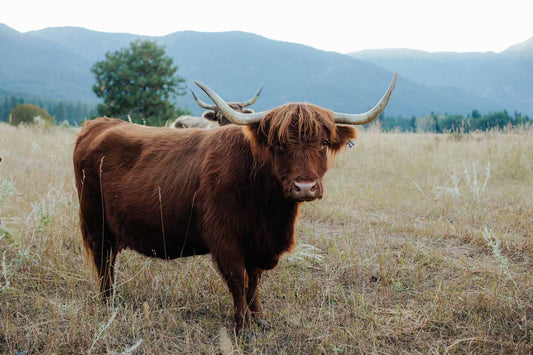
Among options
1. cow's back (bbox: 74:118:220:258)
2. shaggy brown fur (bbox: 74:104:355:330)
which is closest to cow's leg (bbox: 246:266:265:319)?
shaggy brown fur (bbox: 74:104:355:330)

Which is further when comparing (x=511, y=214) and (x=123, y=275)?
(x=511, y=214)

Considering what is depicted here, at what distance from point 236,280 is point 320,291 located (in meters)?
1.07

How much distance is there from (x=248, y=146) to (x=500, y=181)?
22.4 ft

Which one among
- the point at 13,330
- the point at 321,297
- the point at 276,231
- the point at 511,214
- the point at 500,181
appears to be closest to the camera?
the point at 13,330

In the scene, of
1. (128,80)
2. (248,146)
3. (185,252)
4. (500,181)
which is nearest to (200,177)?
(248,146)

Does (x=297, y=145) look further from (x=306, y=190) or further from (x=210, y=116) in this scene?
(x=210, y=116)

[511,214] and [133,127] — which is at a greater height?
[133,127]

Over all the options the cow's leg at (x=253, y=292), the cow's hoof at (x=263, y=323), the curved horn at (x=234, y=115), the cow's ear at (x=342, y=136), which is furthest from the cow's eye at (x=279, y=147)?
the cow's hoof at (x=263, y=323)

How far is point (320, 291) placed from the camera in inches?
143

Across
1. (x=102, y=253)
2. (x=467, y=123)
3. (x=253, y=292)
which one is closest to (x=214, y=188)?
(x=253, y=292)

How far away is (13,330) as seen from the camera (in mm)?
2762

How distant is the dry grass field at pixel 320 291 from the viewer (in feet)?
9.08

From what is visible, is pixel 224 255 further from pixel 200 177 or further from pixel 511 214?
pixel 511 214

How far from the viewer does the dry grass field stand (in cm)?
277
